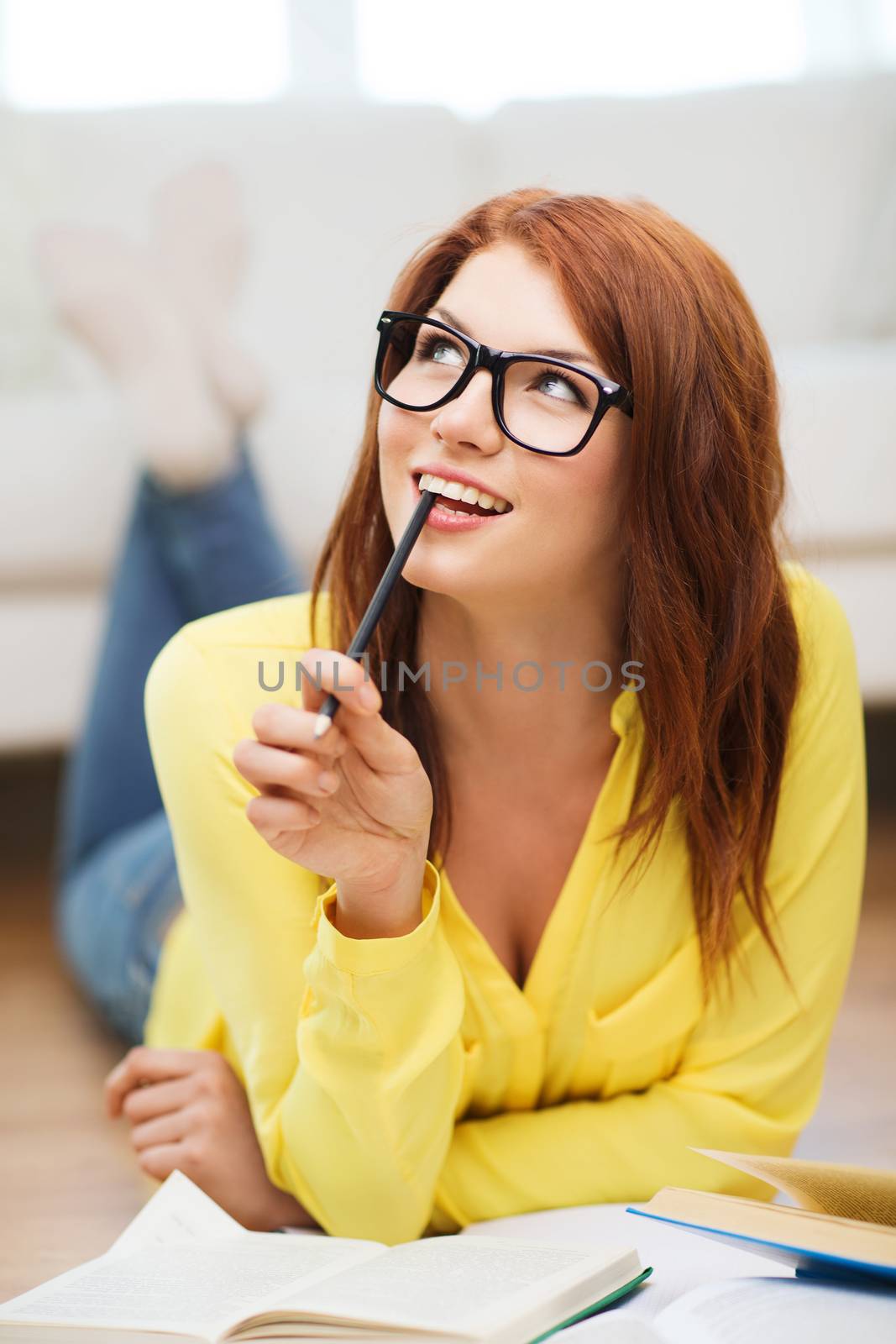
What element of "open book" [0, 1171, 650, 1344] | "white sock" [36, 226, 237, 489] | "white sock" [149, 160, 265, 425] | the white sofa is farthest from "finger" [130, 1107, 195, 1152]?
the white sofa

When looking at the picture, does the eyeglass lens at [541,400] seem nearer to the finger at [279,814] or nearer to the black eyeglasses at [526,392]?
the black eyeglasses at [526,392]

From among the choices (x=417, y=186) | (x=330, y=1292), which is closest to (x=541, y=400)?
(x=330, y=1292)

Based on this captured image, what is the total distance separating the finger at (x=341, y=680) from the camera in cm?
65

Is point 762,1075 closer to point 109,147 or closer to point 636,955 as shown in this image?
point 636,955

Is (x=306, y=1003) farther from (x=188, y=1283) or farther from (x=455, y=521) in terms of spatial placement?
(x=455, y=521)

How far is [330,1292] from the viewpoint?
2.23 ft

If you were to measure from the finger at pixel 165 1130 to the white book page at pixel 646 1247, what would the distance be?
233mm

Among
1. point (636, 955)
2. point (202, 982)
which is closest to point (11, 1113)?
point (202, 982)

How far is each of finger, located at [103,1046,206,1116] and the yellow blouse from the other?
4.5 inches

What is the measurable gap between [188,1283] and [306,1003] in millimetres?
188

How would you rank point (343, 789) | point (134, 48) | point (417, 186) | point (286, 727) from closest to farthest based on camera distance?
point (286, 727), point (343, 789), point (417, 186), point (134, 48)

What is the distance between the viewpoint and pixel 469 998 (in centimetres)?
95

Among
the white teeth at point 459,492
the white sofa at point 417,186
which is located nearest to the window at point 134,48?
the white sofa at point 417,186

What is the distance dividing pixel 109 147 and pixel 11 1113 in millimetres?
1660
